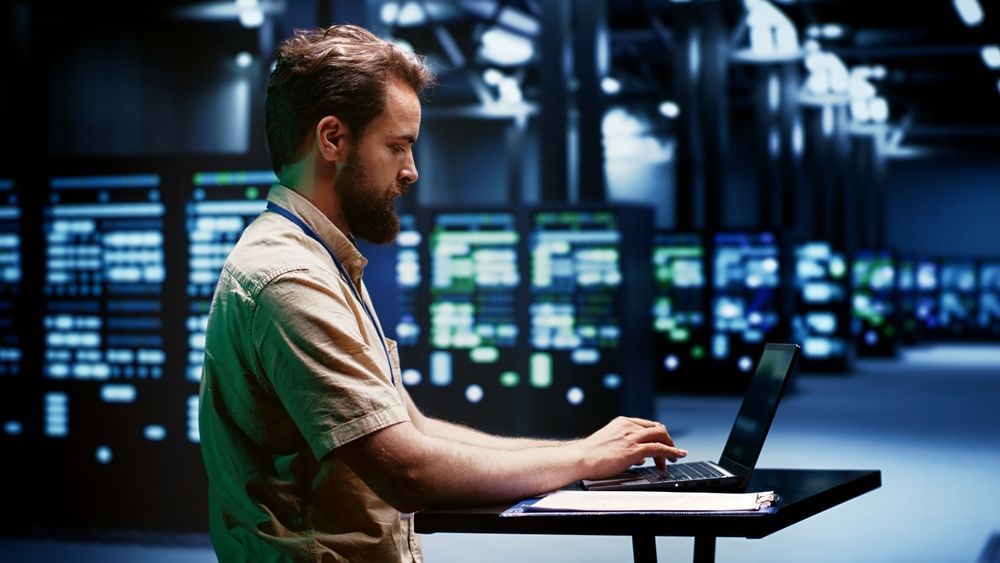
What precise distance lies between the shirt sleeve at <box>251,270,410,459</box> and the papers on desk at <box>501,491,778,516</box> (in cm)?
26

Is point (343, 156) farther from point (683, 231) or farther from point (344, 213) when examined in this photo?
point (683, 231)

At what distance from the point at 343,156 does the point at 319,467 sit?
1.57 feet

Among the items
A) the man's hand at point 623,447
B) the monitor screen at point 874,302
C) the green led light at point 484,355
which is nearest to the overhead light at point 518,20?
the monitor screen at point 874,302

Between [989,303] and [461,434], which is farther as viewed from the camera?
[989,303]

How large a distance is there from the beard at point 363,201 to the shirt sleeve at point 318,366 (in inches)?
8.3

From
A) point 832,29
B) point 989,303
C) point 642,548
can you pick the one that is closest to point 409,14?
point 832,29

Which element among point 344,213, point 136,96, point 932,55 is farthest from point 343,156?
point 932,55

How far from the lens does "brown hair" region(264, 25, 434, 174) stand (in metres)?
1.95

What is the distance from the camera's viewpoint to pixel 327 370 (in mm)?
1800

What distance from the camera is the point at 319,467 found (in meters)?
1.90

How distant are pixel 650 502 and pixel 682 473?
29 cm

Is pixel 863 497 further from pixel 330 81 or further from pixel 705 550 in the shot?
pixel 330 81

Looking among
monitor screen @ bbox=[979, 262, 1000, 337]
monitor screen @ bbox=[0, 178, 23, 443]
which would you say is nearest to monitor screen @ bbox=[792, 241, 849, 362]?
monitor screen @ bbox=[979, 262, 1000, 337]

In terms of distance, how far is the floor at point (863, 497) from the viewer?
6.00 metres
